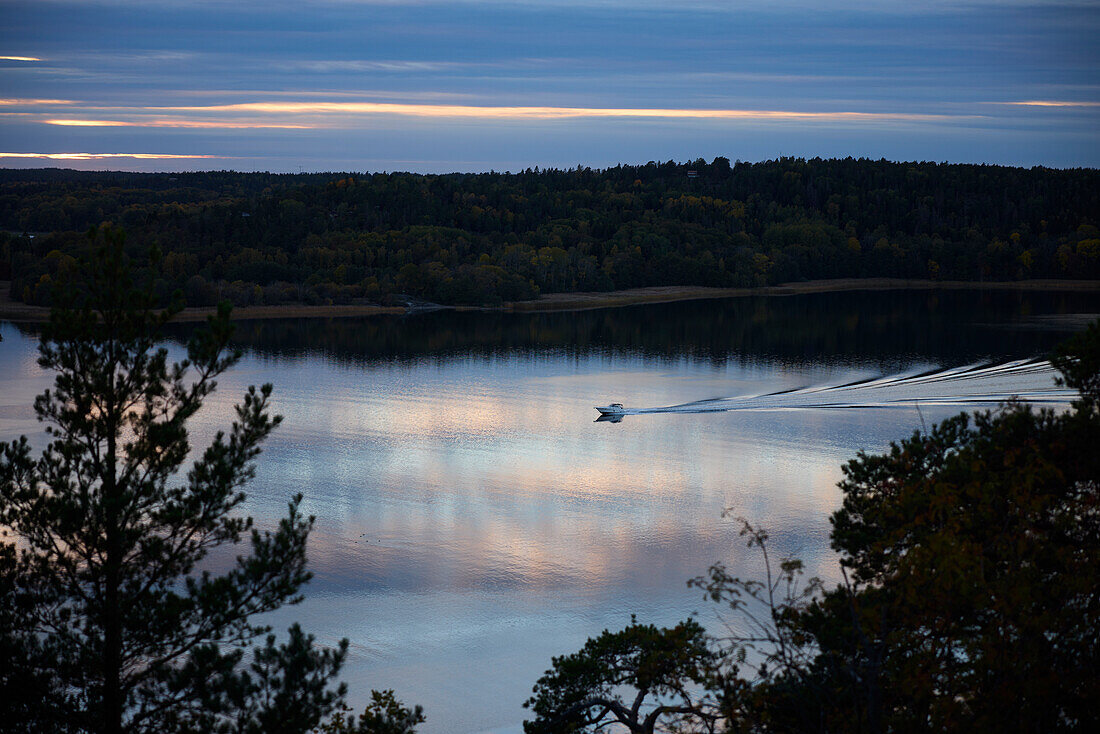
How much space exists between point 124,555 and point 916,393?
35759mm

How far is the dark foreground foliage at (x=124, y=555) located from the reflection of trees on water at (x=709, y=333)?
41847mm

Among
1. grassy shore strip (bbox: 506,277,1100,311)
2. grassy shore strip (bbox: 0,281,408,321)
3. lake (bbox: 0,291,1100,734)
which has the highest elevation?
grassy shore strip (bbox: 506,277,1100,311)

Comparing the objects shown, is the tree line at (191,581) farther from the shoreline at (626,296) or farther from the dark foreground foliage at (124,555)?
the shoreline at (626,296)

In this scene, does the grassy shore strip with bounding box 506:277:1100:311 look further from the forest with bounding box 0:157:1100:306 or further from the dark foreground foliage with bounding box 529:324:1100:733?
the dark foreground foliage with bounding box 529:324:1100:733

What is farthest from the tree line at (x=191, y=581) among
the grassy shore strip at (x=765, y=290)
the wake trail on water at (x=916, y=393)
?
the grassy shore strip at (x=765, y=290)

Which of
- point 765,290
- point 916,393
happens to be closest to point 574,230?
point 765,290

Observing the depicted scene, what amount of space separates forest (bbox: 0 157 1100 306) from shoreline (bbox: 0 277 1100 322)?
1264 mm

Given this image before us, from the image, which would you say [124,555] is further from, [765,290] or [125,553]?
[765,290]

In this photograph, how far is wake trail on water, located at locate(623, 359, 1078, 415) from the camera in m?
38.2

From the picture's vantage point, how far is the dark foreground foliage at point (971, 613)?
7.02 m

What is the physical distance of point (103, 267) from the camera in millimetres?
9148

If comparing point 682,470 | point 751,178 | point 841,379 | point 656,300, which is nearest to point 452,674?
point 682,470

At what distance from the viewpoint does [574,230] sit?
105 metres

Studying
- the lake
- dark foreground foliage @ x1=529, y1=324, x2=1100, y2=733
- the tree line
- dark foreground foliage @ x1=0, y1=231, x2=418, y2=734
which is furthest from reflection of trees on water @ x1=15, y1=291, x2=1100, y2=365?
dark foreground foliage @ x1=0, y1=231, x2=418, y2=734
